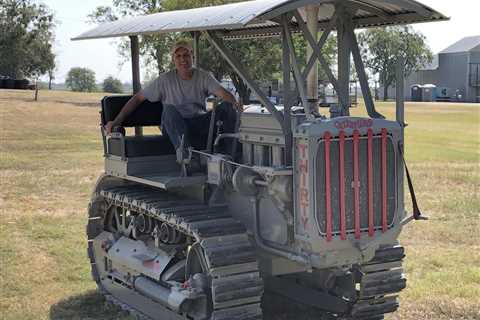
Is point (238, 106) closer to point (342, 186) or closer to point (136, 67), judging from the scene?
point (136, 67)

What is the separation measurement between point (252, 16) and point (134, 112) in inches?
113

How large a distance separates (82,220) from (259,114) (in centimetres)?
568

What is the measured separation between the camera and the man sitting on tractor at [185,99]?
7.04 meters

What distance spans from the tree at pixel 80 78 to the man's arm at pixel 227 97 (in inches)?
4152

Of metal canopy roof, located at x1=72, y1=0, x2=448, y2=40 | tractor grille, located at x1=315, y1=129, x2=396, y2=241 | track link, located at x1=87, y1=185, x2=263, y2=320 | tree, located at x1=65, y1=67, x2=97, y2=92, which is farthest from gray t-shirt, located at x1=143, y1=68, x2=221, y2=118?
tree, located at x1=65, y1=67, x2=97, y2=92

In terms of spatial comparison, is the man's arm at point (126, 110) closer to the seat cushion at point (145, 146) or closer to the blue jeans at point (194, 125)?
the seat cushion at point (145, 146)

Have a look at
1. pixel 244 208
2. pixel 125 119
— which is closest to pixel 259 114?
pixel 244 208

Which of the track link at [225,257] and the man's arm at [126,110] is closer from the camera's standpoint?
the track link at [225,257]

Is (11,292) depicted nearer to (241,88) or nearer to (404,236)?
(241,88)

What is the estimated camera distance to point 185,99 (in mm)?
7465

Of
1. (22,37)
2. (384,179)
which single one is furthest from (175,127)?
(22,37)

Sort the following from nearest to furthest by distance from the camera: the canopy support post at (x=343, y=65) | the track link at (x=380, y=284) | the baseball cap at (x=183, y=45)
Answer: the canopy support post at (x=343, y=65) < the track link at (x=380, y=284) < the baseball cap at (x=183, y=45)

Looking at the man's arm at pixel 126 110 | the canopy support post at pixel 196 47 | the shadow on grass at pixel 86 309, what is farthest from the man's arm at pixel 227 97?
the shadow on grass at pixel 86 309

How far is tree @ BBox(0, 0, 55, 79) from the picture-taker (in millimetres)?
65688
